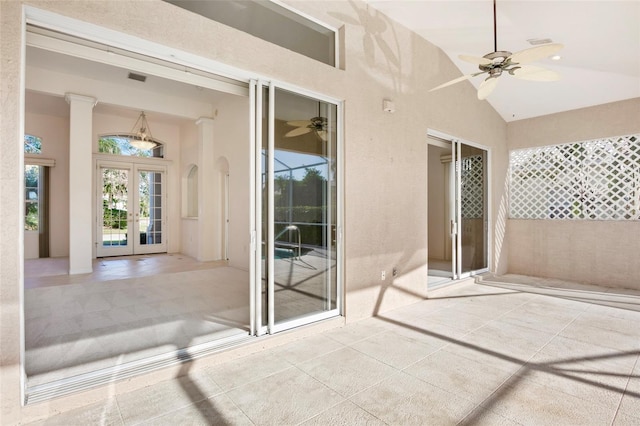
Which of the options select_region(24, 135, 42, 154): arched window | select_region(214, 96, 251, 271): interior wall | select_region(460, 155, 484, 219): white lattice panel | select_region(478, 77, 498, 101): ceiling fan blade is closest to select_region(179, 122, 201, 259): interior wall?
select_region(214, 96, 251, 271): interior wall

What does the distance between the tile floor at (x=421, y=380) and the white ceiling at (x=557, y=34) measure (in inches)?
126

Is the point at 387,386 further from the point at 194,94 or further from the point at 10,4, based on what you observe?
the point at 194,94

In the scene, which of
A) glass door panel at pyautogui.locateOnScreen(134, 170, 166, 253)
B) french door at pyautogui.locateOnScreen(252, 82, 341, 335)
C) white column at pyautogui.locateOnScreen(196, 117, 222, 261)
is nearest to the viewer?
french door at pyautogui.locateOnScreen(252, 82, 341, 335)

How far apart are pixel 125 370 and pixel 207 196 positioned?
5453 mm

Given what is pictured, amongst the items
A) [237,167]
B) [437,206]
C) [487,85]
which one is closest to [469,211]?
[437,206]

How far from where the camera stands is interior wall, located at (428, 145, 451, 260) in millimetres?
5771

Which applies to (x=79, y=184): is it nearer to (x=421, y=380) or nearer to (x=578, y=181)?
(x=421, y=380)

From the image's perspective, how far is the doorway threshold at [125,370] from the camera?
2.02 m

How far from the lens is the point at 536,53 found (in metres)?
2.85

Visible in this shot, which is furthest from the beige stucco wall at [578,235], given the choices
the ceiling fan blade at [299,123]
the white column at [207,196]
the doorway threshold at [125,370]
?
the white column at [207,196]

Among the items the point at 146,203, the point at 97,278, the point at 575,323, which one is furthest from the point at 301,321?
the point at 146,203

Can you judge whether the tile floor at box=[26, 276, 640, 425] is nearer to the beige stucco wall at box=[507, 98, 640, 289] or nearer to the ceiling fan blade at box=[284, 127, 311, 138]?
the ceiling fan blade at box=[284, 127, 311, 138]

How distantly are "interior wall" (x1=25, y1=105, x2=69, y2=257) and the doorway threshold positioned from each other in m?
7.18

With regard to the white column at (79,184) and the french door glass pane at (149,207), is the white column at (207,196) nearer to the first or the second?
the french door glass pane at (149,207)
